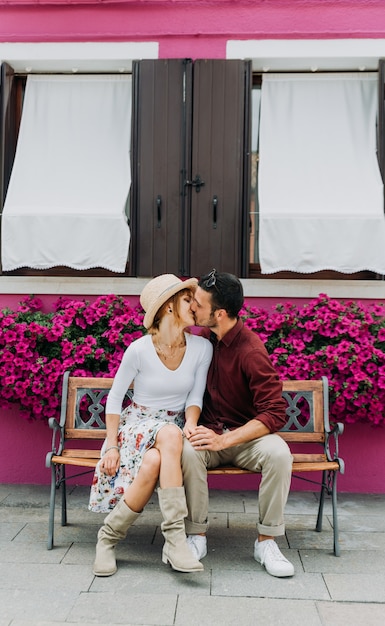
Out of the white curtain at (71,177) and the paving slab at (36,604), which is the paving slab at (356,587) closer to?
the paving slab at (36,604)

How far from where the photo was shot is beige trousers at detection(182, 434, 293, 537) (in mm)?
3779

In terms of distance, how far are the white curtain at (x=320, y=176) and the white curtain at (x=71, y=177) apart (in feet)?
3.59

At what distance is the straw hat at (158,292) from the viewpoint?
401cm

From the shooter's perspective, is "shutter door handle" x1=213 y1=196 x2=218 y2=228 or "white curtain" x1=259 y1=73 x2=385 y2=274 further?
"shutter door handle" x1=213 y1=196 x2=218 y2=228

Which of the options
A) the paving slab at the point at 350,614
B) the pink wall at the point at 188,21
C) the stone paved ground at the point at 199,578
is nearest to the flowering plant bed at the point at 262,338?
the stone paved ground at the point at 199,578

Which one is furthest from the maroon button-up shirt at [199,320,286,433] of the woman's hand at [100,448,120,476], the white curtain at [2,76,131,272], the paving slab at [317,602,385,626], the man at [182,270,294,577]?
the white curtain at [2,76,131,272]

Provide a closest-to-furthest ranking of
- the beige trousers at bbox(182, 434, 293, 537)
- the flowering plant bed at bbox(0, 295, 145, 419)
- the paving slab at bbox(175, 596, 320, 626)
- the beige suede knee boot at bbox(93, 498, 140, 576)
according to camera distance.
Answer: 1. the paving slab at bbox(175, 596, 320, 626)
2. the beige suede knee boot at bbox(93, 498, 140, 576)
3. the beige trousers at bbox(182, 434, 293, 537)
4. the flowering plant bed at bbox(0, 295, 145, 419)

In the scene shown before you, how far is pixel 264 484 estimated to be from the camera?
3807 millimetres

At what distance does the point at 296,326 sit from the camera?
505cm

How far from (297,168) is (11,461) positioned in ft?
10.3

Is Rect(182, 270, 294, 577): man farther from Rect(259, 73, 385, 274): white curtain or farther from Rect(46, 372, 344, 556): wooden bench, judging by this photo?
Rect(259, 73, 385, 274): white curtain

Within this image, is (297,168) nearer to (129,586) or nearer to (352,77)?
(352,77)

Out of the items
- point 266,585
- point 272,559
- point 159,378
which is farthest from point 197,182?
point 266,585

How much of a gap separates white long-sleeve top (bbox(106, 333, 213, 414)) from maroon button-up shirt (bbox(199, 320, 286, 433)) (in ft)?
0.33
